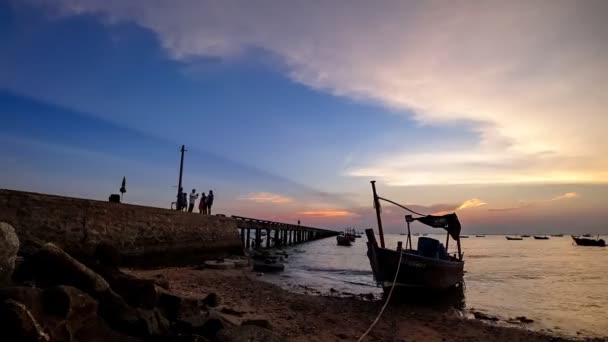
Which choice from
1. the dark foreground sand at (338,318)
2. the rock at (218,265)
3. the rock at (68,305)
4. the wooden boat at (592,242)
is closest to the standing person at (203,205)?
the rock at (218,265)

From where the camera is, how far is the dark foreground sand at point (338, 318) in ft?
28.2

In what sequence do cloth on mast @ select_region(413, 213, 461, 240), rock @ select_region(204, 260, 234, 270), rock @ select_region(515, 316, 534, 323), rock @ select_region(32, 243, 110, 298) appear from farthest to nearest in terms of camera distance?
rock @ select_region(204, 260, 234, 270), cloth on mast @ select_region(413, 213, 461, 240), rock @ select_region(515, 316, 534, 323), rock @ select_region(32, 243, 110, 298)

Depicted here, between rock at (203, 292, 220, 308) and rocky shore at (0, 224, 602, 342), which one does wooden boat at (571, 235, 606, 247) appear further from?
rock at (203, 292, 220, 308)

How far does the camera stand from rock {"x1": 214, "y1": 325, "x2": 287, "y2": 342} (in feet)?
18.1

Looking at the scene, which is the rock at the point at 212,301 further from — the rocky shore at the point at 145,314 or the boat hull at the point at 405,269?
the boat hull at the point at 405,269

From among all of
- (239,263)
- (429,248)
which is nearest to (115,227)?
(239,263)

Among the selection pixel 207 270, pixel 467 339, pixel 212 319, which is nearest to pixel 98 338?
pixel 212 319

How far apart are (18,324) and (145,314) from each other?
74.4 inches

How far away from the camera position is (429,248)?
56.7ft

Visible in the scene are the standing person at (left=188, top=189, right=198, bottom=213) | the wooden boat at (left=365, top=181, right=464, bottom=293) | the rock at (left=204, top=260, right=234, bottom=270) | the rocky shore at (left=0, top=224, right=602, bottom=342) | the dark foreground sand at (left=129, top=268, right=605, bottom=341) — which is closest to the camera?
the rocky shore at (left=0, top=224, right=602, bottom=342)

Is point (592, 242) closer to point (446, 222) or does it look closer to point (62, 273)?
point (446, 222)

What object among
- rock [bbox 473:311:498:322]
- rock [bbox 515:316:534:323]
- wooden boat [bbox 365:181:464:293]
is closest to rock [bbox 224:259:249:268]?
wooden boat [bbox 365:181:464:293]

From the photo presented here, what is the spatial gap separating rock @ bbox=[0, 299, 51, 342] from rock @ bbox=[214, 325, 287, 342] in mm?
2352

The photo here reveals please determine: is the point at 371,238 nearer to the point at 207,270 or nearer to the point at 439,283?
the point at 439,283
